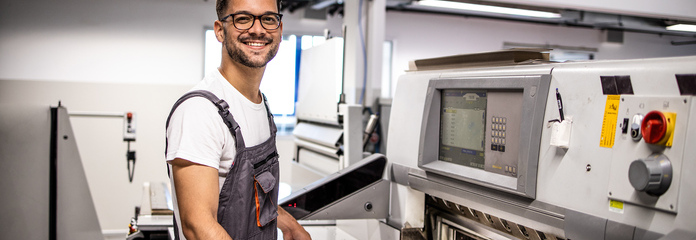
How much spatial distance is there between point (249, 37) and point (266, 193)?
418 mm

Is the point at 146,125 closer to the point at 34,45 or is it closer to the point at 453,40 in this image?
the point at 34,45

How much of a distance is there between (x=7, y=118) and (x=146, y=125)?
3.25 metres

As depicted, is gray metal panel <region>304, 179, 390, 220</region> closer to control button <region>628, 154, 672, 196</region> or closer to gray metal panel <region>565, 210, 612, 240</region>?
gray metal panel <region>565, 210, 612, 240</region>

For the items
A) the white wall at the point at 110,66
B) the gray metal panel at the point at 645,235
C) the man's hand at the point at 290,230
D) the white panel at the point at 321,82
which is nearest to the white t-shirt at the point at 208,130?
the man's hand at the point at 290,230

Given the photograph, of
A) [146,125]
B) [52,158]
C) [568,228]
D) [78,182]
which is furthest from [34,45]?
[568,228]

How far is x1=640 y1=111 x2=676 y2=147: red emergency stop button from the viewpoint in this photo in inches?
40.0

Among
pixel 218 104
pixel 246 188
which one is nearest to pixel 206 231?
A: pixel 246 188

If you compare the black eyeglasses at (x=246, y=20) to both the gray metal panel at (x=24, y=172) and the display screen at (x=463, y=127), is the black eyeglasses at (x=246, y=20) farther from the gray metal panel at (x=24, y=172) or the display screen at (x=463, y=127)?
the gray metal panel at (x=24, y=172)

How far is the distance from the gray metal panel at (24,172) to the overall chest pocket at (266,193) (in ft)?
4.80

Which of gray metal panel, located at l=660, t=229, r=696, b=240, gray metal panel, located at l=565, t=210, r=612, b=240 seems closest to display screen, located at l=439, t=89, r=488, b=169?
gray metal panel, located at l=565, t=210, r=612, b=240

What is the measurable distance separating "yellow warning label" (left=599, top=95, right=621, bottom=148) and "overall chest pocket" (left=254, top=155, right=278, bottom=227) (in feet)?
2.66

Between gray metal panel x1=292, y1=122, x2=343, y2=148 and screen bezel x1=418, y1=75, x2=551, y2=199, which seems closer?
screen bezel x1=418, y1=75, x2=551, y2=199

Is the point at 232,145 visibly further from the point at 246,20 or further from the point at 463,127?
the point at 463,127

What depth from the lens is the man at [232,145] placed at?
1.20 meters
